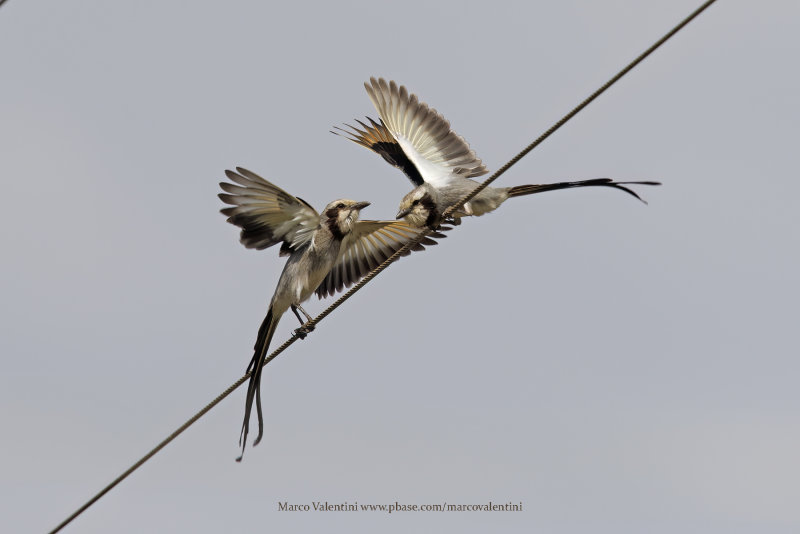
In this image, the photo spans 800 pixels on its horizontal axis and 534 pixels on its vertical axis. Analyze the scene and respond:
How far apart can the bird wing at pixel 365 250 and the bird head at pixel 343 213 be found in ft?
2.88

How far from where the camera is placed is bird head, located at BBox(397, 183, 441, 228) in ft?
34.7

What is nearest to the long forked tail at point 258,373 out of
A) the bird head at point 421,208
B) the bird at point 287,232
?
the bird at point 287,232

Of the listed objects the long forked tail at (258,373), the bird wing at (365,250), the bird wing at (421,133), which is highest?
the bird wing at (421,133)

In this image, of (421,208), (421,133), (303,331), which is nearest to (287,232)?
(303,331)

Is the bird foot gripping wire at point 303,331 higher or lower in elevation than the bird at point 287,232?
lower

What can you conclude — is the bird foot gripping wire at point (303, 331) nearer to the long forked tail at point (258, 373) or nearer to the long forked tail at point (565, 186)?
the long forked tail at point (258, 373)

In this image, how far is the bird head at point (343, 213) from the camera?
9.92m

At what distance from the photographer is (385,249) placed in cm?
1129

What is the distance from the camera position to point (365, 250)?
11.2 metres

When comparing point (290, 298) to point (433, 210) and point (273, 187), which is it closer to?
→ point (273, 187)

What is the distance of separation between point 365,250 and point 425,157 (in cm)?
140

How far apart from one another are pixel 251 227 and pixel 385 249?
204 centimetres

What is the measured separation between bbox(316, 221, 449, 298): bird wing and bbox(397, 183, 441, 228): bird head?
30 cm

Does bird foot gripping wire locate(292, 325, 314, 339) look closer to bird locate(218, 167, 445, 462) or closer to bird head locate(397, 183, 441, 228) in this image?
bird locate(218, 167, 445, 462)
